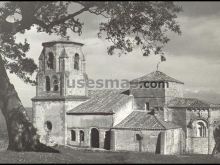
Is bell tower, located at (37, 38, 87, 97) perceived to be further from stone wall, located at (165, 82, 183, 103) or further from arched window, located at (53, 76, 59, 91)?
stone wall, located at (165, 82, 183, 103)

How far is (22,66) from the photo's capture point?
19828mm

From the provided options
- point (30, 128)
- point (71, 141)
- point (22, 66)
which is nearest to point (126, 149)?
point (71, 141)

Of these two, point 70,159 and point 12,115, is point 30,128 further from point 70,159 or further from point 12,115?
point 70,159

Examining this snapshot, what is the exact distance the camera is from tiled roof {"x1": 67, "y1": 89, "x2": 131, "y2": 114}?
36.8 m

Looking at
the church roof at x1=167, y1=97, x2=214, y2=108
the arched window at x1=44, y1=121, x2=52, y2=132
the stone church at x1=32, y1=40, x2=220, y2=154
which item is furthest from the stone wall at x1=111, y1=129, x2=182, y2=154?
the arched window at x1=44, y1=121, x2=52, y2=132

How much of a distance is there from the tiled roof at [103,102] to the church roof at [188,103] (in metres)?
4.91

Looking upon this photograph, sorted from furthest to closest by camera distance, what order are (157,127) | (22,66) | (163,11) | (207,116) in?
(207,116) < (157,127) < (22,66) < (163,11)

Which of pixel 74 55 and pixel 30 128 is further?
pixel 74 55

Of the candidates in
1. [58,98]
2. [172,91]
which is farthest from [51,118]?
[172,91]

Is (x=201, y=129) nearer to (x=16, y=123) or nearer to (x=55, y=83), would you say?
(x=55, y=83)

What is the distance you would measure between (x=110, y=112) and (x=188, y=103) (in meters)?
9.05

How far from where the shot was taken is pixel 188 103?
39.2 m

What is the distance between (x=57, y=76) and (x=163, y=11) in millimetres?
25426

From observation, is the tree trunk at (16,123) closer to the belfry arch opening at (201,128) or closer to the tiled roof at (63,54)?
the tiled roof at (63,54)
